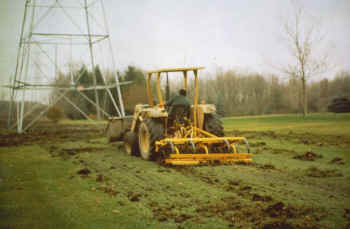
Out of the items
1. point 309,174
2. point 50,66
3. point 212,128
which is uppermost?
point 50,66

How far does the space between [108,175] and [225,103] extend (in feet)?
141

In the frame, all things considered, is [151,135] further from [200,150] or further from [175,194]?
[175,194]

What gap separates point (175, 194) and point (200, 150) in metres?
4.03

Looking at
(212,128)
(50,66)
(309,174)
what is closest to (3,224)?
(309,174)

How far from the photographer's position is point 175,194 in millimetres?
6531

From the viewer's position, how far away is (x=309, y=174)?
8.18 m

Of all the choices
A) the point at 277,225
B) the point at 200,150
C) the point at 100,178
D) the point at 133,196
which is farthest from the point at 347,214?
the point at 200,150

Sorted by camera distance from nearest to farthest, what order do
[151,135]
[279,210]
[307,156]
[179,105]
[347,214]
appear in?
1. [347,214]
2. [279,210]
3. [151,135]
4. [179,105]
5. [307,156]

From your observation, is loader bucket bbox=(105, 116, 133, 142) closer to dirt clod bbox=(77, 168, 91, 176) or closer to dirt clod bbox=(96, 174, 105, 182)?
dirt clod bbox=(77, 168, 91, 176)

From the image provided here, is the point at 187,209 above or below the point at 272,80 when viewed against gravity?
below

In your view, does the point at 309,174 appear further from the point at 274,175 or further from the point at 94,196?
the point at 94,196

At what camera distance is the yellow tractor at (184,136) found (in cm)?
965

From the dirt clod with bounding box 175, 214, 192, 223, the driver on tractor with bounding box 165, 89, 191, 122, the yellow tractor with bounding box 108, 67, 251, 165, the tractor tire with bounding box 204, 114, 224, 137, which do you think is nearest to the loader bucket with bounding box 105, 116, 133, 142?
the yellow tractor with bounding box 108, 67, 251, 165

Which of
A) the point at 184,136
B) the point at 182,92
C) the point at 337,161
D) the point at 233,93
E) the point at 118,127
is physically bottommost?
the point at 337,161
